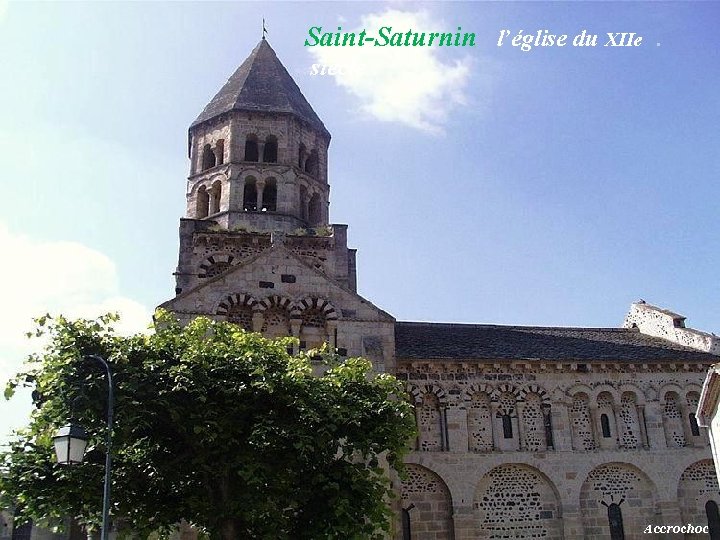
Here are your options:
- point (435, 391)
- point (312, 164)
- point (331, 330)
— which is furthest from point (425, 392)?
point (312, 164)

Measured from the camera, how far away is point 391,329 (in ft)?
76.0

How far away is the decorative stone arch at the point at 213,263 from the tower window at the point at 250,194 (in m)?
2.71

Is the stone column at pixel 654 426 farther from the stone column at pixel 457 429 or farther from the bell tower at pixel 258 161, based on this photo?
the bell tower at pixel 258 161

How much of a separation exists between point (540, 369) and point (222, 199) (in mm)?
13874

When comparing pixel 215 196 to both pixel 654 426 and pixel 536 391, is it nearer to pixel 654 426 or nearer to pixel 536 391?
pixel 536 391

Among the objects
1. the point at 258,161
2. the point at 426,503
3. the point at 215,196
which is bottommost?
the point at 426,503

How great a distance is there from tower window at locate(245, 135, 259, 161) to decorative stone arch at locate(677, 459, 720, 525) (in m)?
20.5

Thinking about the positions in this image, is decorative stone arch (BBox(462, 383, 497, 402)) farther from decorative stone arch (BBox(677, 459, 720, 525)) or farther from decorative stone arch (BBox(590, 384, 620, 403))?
decorative stone arch (BBox(677, 459, 720, 525))

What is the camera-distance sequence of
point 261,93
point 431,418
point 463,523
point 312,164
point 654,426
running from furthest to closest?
1. point 261,93
2. point 312,164
3. point 654,426
4. point 431,418
5. point 463,523

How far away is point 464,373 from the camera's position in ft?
83.1

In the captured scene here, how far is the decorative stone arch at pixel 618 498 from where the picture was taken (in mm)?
24562

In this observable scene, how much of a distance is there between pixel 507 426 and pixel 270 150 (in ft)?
47.0

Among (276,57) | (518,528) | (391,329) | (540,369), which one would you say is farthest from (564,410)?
(276,57)

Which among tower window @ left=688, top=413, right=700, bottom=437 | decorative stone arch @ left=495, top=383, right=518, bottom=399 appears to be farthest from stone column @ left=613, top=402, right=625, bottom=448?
decorative stone arch @ left=495, top=383, right=518, bottom=399
